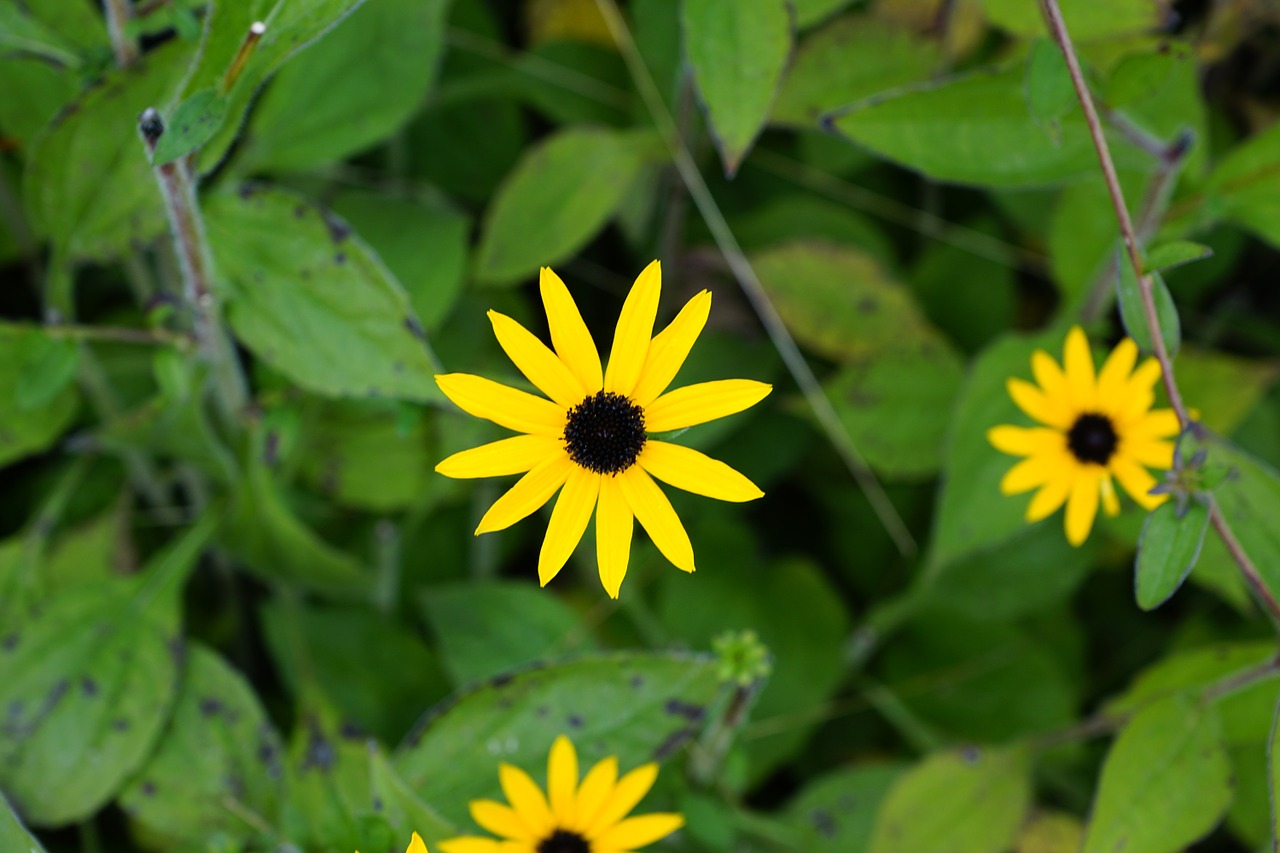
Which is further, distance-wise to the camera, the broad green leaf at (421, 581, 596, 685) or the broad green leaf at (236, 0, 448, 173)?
the broad green leaf at (421, 581, 596, 685)

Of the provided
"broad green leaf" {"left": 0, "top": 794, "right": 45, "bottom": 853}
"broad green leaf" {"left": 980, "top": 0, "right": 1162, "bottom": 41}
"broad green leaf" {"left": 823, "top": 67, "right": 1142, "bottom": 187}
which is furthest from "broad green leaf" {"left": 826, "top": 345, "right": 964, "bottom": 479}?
"broad green leaf" {"left": 0, "top": 794, "right": 45, "bottom": 853}

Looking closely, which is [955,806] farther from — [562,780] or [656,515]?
[656,515]

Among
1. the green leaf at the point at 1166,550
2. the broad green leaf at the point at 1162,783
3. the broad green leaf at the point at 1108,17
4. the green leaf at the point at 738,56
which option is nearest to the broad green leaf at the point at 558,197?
the green leaf at the point at 738,56

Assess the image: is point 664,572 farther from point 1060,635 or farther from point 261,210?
point 261,210

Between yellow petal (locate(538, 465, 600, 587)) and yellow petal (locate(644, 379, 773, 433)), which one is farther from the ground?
yellow petal (locate(644, 379, 773, 433))

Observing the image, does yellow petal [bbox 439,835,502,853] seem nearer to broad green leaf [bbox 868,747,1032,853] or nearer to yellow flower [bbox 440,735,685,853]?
yellow flower [bbox 440,735,685,853]

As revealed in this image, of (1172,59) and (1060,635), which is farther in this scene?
(1060,635)

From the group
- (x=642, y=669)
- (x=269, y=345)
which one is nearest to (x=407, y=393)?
(x=269, y=345)
